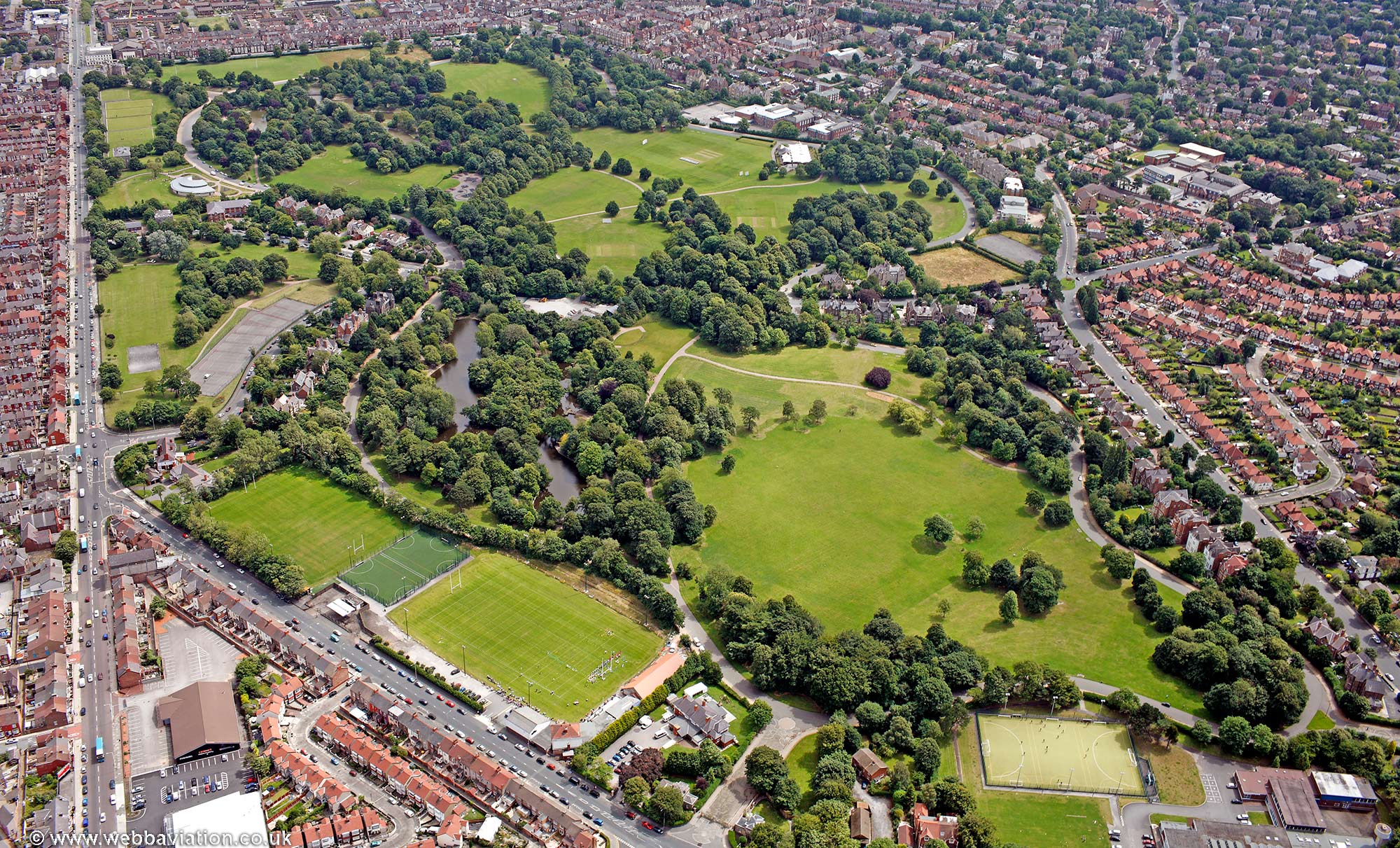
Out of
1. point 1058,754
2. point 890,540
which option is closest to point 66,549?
point 890,540

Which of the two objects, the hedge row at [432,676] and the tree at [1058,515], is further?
the tree at [1058,515]

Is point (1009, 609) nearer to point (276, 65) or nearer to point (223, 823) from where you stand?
point (223, 823)

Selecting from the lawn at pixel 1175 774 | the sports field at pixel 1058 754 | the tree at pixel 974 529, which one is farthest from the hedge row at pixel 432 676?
the lawn at pixel 1175 774

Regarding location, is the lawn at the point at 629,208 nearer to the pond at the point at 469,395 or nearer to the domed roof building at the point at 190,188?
the pond at the point at 469,395

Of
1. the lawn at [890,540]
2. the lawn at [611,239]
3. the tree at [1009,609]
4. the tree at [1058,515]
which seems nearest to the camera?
the lawn at [890,540]

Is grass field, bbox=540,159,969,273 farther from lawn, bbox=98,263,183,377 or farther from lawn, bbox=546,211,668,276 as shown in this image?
lawn, bbox=98,263,183,377

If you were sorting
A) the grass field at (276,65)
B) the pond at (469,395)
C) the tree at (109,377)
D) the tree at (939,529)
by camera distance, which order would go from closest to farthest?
the tree at (939,529), the pond at (469,395), the tree at (109,377), the grass field at (276,65)

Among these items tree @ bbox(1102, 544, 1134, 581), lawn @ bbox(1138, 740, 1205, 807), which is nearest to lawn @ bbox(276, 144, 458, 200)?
tree @ bbox(1102, 544, 1134, 581)
